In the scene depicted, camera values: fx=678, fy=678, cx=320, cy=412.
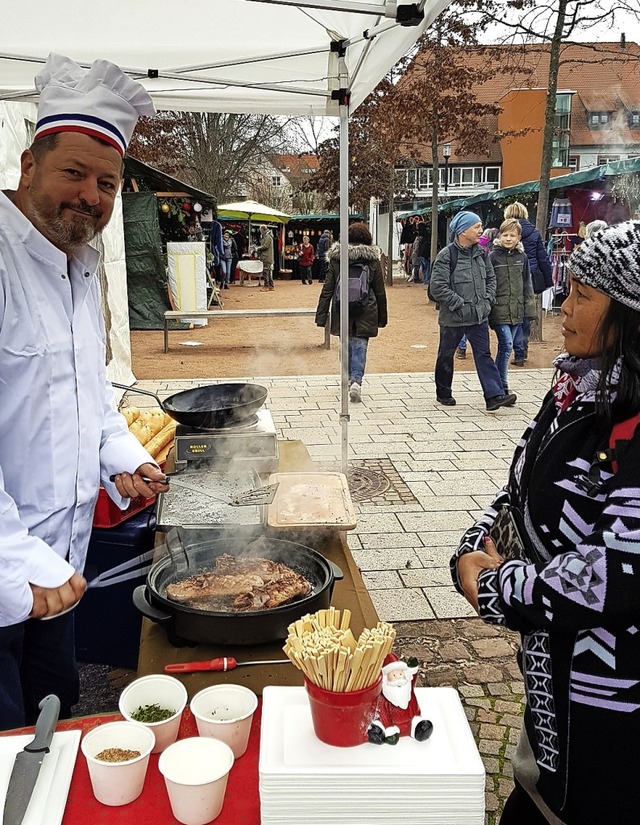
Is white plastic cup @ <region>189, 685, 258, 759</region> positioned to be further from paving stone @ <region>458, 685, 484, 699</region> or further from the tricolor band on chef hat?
paving stone @ <region>458, 685, 484, 699</region>

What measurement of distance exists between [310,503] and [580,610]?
5.67ft

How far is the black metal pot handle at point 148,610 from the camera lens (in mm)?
2129

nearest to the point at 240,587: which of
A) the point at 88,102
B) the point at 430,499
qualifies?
the point at 88,102

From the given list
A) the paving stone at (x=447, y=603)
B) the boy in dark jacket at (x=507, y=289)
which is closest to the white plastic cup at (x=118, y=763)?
the paving stone at (x=447, y=603)

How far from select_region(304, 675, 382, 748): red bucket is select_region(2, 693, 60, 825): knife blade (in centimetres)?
59

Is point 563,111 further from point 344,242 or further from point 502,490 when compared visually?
point 502,490

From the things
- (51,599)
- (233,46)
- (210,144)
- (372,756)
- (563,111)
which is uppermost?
(563,111)

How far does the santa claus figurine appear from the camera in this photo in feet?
4.54

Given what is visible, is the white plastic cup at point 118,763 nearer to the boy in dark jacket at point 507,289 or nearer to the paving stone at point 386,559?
the paving stone at point 386,559

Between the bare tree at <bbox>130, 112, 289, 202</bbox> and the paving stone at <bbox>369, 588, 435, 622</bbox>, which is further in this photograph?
the bare tree at <bbox>130, 112, 289, 202</bbox>

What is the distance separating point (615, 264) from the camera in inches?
60.9

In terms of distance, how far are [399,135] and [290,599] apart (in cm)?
2050

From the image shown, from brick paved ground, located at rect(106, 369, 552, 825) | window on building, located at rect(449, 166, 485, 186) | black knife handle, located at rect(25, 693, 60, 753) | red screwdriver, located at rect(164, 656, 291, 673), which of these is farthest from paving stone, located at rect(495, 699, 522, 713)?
window on building, located at rect(449, 166, 485, 186)

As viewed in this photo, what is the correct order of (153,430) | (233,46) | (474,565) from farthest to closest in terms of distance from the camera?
(153,430)
(233,46)
(474,565)
